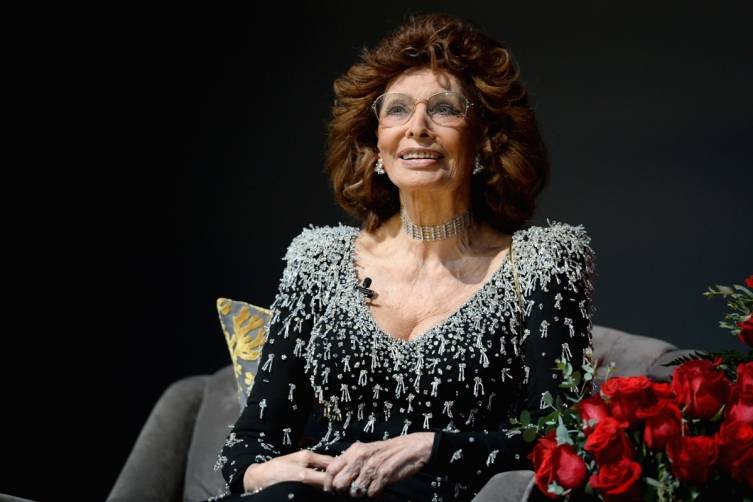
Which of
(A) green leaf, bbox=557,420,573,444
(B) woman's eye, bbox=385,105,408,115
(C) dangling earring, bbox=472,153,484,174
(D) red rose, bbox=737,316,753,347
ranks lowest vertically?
(A) green leaf, bbox=557,420,573,444

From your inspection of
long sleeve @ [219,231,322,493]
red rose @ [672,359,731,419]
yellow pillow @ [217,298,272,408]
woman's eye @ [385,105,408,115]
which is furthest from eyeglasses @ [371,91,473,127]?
red rose @ [672,359,731,419]

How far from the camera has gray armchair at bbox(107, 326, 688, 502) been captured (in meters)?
2.41

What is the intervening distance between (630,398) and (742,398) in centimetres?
15

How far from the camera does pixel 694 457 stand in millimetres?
1342

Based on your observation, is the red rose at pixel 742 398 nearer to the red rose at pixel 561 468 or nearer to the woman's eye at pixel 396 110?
the red rose at pixel 561 468

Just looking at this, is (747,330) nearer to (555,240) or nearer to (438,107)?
(555,240)

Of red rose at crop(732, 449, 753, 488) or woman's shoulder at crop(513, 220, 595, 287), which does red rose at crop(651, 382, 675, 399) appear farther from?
woman's shoulder at crop(513, 220, 595, 287)

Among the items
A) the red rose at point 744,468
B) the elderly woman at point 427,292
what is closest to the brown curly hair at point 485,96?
the elderly woman at point 427,292

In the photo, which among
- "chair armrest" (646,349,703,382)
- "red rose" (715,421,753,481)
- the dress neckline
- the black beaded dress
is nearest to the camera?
"red rose" (715,421,753,481)

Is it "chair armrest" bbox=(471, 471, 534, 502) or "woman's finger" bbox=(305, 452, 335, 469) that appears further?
"woman's finger" bbox=(305, 452, 335, 469)

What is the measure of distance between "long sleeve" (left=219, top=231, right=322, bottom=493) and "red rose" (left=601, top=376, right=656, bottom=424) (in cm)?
81

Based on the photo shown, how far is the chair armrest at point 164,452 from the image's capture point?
7.98 feet

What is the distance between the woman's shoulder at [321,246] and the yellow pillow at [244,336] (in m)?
0.28

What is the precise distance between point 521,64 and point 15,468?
203cm
